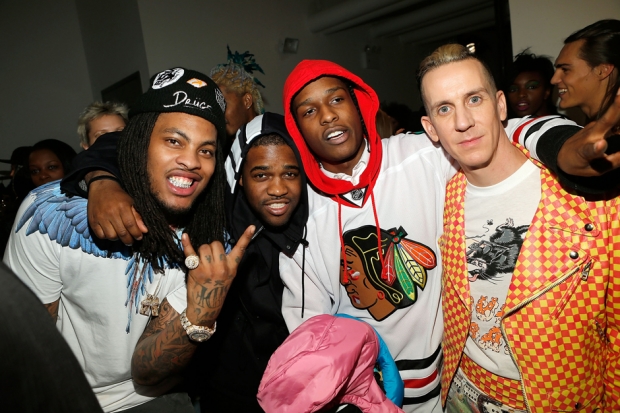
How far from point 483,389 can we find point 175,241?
142 cm

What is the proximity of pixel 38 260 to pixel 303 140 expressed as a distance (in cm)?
130

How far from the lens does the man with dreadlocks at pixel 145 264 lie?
146 centimetres

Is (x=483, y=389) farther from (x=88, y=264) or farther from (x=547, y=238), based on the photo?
(x=88, y=264)

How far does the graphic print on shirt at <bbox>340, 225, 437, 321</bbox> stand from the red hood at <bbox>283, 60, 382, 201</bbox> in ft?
0.77

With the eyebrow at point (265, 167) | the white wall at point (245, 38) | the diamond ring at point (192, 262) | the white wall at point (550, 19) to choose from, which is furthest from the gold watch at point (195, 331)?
the white wall at point (245, 38)

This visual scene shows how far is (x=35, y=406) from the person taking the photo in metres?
0.44

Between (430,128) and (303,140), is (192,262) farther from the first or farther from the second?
(430,128)

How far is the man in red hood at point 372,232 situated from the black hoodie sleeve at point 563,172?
25 cm

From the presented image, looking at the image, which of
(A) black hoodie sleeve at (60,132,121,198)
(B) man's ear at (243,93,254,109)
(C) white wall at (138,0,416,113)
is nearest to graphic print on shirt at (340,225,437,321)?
(A) black hoodie sleeve at (60,132,121,198)

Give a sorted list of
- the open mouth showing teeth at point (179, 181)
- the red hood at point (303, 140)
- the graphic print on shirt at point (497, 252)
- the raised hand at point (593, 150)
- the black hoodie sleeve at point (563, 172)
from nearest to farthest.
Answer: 1. the raised hand at point (593, 150)
2. the black hoodie sleeve at point (563, 172)
3. the graphic print on shirt at point (497, 252)
4. the open mouth showing teeth at point (179, 181)
5. the red hood at point (303, 140)

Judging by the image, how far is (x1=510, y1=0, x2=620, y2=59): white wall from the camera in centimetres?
313

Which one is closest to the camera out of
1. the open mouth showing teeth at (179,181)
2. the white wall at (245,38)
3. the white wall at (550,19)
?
the open mouth showing teeth at (179,181)

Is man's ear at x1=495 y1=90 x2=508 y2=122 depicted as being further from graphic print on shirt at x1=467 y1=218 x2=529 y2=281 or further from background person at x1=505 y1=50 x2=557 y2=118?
background person at x1=505 y1=50 x2=557 y2=118

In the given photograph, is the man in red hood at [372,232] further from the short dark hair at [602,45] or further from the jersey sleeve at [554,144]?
the short dark hair at [602,45]
